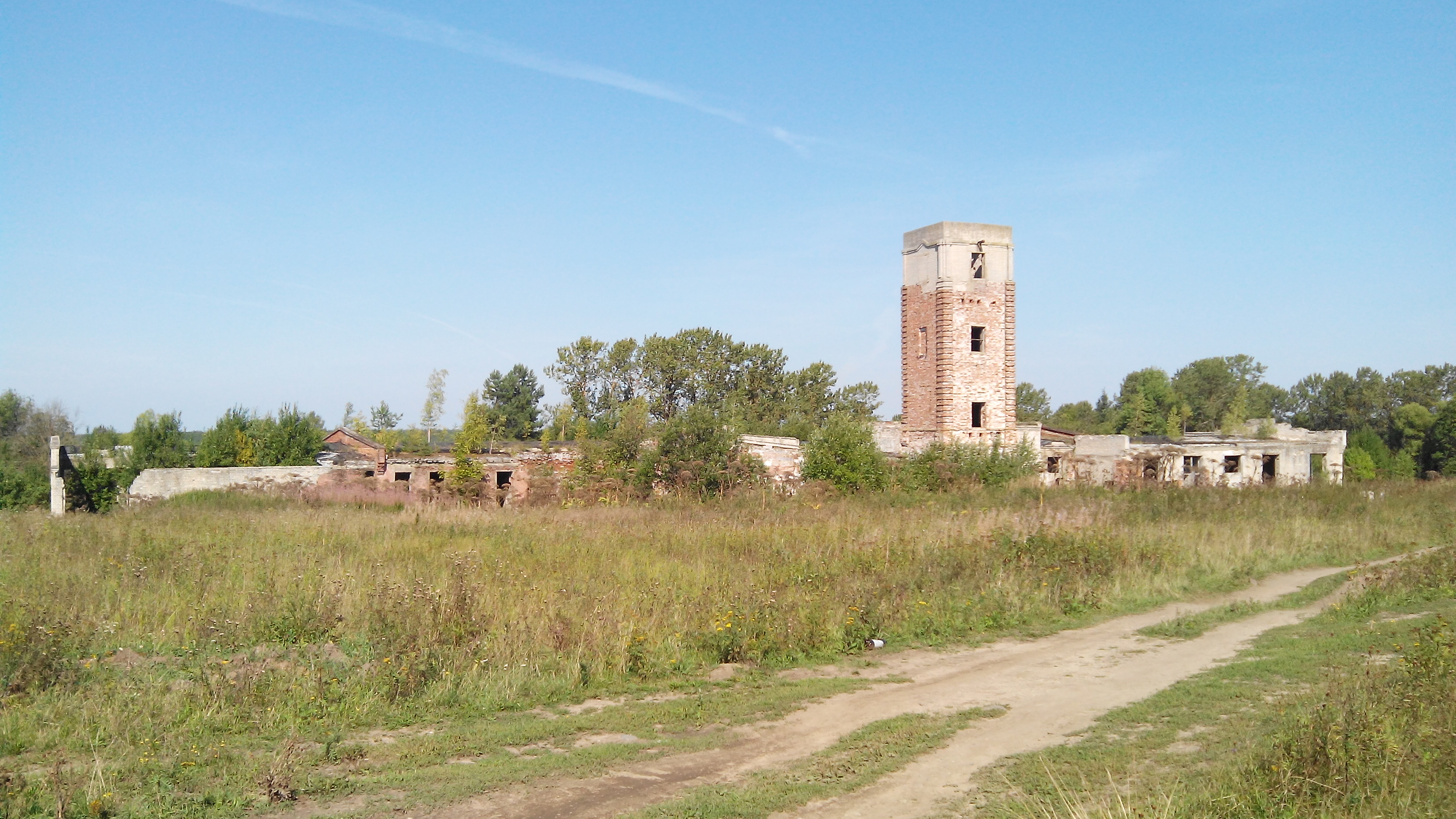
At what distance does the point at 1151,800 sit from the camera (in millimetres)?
4680

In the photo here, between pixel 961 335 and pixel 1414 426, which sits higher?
pixel 961 335

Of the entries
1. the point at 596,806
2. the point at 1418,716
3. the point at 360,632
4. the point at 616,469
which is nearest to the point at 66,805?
the point at 596,806

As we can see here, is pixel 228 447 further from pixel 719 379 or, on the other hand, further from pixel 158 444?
pixel 719 379

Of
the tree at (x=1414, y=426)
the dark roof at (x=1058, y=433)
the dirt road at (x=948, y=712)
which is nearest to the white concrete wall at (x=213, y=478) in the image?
the dirt road at (x=948, y=712)

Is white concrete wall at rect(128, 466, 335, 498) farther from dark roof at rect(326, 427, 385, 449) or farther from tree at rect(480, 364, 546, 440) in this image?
tree at rect(480, 364, 546, 440)

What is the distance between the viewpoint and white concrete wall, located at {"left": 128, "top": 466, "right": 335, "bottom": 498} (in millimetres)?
29219

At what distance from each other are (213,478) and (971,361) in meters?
25.1

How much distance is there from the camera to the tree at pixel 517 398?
268ft

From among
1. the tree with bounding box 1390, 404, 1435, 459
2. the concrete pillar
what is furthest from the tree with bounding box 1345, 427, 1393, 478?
the concrete pillar

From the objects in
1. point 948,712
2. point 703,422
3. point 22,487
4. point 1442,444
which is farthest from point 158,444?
point 1442,444

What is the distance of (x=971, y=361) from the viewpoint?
30359 millimetres

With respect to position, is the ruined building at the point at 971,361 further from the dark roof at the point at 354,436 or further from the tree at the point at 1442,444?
the dark roof at the point at 354,436

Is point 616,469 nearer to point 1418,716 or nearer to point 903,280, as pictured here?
point 903,280

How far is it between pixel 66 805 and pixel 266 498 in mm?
21260
